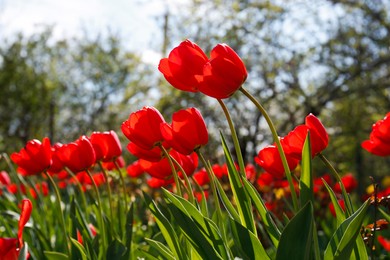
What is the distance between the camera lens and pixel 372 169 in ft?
76.5

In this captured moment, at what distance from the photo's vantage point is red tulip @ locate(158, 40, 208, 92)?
133cm

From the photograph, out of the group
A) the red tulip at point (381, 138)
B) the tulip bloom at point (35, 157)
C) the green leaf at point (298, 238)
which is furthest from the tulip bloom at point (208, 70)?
the tulip bloom at point (35, 157)

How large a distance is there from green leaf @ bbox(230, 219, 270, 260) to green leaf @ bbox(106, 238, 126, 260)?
59 centimetres

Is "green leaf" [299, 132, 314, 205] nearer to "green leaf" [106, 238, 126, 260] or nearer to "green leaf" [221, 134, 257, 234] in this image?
"green leaf" [221, 134, 257, 234]

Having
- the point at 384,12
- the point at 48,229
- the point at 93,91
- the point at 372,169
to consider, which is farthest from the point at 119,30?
the point at 48,229

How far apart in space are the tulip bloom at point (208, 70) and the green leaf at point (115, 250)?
0.60 m

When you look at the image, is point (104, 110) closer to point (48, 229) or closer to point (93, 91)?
point (93, 91)

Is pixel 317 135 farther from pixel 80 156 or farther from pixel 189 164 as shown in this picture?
pixel 80 156

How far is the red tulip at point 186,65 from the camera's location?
1.33 meters

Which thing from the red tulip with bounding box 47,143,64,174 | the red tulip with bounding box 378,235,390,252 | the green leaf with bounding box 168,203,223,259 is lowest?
the red tulip with bounding box 378,235,390,252

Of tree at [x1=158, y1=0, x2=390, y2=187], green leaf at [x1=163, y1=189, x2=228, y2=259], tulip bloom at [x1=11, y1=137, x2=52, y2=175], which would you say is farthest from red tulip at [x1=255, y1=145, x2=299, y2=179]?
tree at [x1=158, y1=0, x2=390, y2=187]

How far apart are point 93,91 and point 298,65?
46.2 ft

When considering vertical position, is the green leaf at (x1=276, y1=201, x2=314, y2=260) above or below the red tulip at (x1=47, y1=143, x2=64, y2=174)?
below


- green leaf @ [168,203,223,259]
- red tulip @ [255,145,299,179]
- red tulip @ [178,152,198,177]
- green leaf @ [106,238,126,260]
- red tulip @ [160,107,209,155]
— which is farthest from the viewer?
red tulip @ [178,152,198,177]
